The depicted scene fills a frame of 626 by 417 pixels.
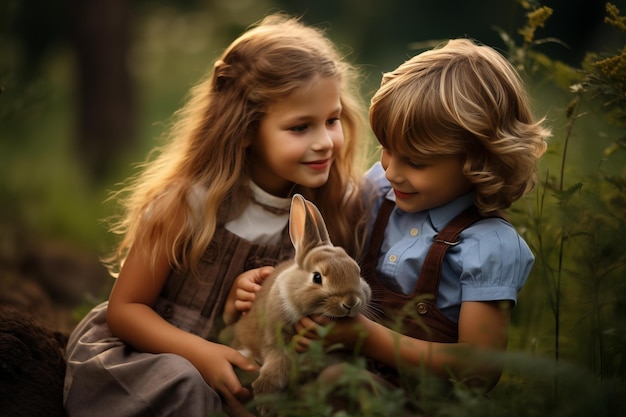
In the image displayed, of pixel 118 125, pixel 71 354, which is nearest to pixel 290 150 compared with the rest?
pixel 71 354

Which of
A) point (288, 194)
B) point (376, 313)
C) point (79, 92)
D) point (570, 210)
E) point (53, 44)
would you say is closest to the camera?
point (570, 210)

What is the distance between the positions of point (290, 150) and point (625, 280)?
152 cm

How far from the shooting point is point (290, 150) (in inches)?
135

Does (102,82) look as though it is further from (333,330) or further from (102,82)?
(333,330)

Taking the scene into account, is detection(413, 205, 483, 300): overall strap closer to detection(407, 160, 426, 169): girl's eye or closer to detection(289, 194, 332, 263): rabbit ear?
detection(407, 160, 426, 169): girl's eye

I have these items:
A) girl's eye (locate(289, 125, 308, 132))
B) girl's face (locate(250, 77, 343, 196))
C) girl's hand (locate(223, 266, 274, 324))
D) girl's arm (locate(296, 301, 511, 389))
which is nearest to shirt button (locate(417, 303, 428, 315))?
girl's arm (locate(296, 301, 511, 389))

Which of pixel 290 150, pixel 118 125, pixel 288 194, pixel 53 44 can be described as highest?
Answer: pixel 290 150

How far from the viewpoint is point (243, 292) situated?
130 inches

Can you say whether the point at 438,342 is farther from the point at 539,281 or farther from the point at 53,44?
the point at 53,44

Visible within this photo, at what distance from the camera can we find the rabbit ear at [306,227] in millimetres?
2969

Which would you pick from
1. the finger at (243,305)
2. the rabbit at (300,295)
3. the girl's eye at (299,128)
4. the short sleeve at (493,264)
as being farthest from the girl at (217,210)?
the short sleeve at (493,264)

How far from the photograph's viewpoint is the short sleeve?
9.88 feet

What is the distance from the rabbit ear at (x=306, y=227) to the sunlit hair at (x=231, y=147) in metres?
0.50

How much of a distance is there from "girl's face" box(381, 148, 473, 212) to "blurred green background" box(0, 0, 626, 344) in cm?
102
